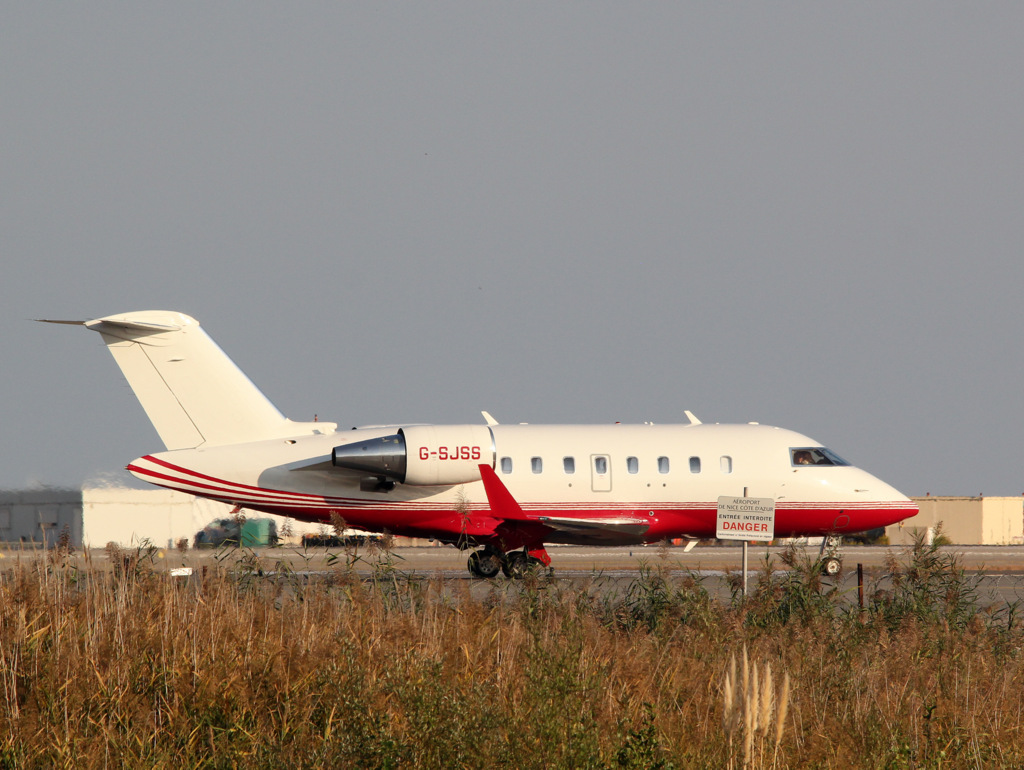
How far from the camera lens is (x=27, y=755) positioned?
6004 mm

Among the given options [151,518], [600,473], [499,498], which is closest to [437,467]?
[499,498]

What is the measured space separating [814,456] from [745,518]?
8.29m

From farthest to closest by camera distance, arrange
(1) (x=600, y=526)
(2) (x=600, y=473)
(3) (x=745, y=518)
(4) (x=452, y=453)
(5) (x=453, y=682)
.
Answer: (2) (x=600, y=473)
(1) (x=600, y=526)
(4) (x=452, y=453)
(3) (x=745, y=518)
(5) (x=453, y=682)

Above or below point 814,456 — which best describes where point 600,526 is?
below

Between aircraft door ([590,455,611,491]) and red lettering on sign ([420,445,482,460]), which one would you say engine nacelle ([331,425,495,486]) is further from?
aircraft door ([590,455,611,491])

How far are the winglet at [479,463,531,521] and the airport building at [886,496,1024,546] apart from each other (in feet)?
138

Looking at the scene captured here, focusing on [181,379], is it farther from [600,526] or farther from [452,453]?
[600,526]

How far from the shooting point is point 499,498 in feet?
64.6

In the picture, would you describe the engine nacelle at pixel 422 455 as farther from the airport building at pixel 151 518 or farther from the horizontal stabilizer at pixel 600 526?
the airport building at pixel 151 518

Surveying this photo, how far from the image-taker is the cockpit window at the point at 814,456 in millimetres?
21844

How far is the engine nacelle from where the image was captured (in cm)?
1977

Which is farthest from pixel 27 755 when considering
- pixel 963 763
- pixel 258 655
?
pixel 963 763

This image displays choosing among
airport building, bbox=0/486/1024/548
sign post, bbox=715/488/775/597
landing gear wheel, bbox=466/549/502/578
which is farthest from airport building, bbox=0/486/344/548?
sign post, bbox=715/488/775/597

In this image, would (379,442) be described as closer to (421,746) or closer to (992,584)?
(992,584)
